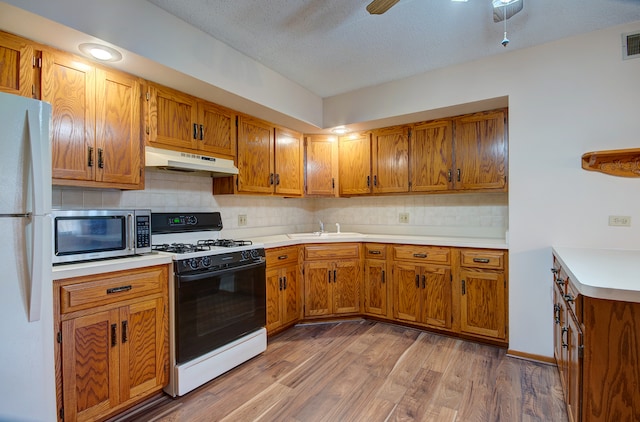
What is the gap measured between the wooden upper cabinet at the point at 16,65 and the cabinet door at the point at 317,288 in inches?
96.1

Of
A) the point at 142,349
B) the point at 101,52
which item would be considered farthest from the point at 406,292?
the point at 101,52

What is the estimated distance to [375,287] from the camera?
3.29 metres

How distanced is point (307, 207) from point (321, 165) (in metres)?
0.74

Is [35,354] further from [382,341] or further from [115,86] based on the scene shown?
[382,341]

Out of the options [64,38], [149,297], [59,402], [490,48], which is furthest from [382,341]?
[64,38]

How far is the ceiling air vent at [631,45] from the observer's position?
214 cm

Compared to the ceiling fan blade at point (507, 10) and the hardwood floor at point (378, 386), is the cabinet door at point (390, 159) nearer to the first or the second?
the ceiling fan blade at point (507, 10)

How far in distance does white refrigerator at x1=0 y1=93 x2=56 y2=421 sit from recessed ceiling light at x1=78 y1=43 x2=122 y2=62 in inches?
25.5

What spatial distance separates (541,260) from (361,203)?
6.54 feet

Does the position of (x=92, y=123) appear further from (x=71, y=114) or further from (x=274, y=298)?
(x=274, y=298)

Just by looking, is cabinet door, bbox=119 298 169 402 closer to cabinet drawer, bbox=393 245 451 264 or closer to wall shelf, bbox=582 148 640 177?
cabinet drawer, bbox=393 245 451 264

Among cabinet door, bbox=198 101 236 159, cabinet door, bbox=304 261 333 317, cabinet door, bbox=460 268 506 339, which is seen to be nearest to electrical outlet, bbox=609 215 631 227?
cabinet door, bbox=460 268 506 339

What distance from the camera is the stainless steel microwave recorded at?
5.56 feet

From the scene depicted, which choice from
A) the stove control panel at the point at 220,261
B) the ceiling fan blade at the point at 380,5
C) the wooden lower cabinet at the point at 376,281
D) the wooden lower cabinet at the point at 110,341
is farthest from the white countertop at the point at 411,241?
the ceiling fan blade at the point at 380,5
